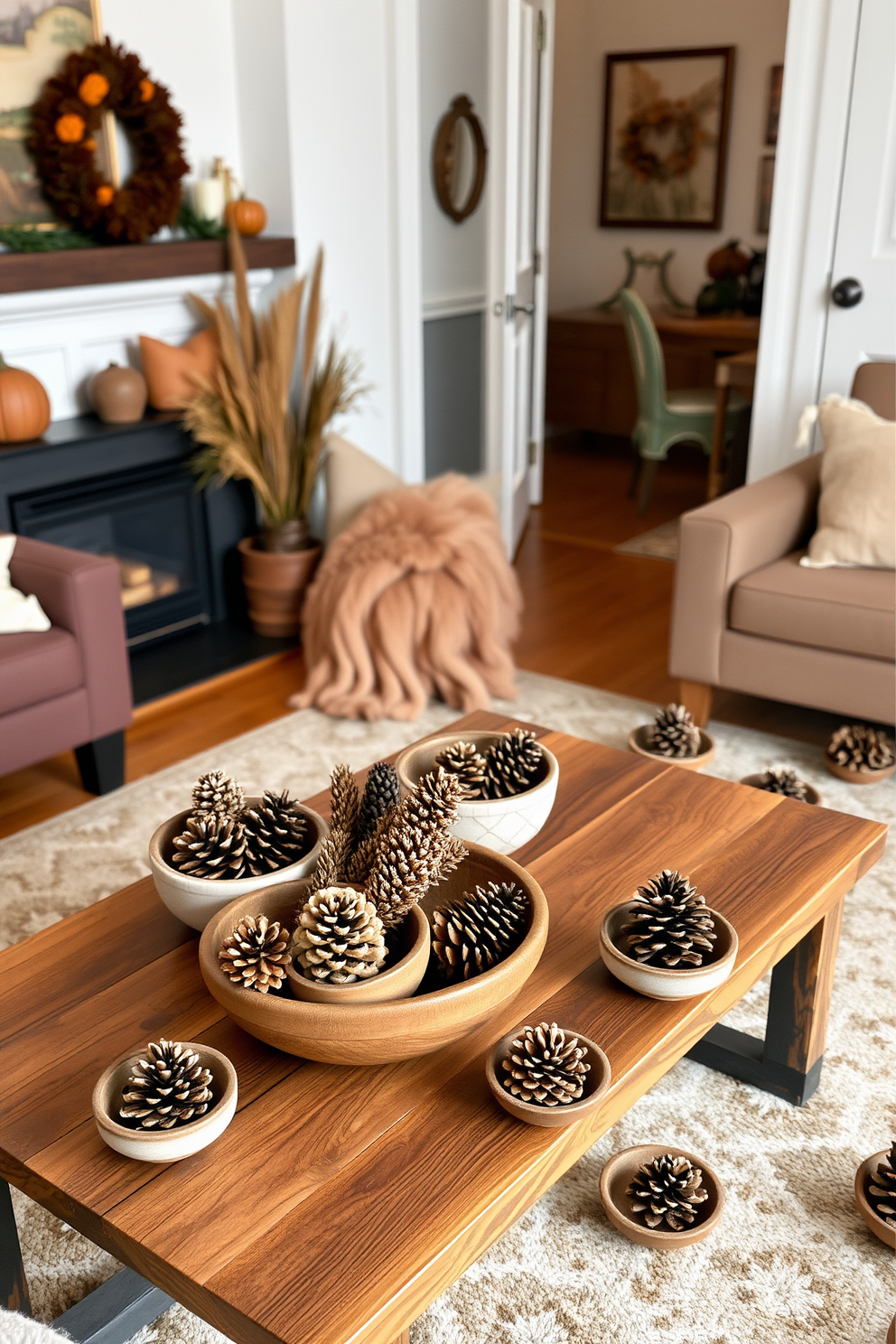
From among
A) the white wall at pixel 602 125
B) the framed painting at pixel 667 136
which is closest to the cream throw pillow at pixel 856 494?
the white wall at pixel 602 125

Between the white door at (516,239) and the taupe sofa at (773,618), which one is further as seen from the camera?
the white door at (516,239)

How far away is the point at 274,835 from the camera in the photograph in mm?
1370

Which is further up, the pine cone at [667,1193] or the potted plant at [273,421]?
the potted plant at [273,421]

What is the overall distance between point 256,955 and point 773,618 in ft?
6.73

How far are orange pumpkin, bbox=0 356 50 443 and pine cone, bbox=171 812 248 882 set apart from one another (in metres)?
2.04

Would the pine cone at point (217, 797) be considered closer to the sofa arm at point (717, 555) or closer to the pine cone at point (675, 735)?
the pine cone at point (675, 735)

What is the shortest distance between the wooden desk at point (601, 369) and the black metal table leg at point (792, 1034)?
14.8 ft

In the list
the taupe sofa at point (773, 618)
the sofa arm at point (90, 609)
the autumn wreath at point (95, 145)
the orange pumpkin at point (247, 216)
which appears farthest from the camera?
the orange pumpkin at point (247, 216)

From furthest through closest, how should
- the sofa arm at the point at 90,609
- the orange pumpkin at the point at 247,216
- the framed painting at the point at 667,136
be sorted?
the framed painting at the point at 667,136 → the orange pumpkin at the point at 247,216 → the sofa arm at the point at 90,609

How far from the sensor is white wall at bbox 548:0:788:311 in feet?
18.9

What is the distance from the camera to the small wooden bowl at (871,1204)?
5.03 feet

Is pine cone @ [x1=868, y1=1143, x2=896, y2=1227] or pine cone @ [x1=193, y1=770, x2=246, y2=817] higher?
pine cone @ [x1=193, y1=770, x2=246, y2=817]

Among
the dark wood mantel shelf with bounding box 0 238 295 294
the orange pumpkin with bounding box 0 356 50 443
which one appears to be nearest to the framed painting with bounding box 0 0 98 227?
the dark wood mantel shelf with bounding box 0 238 295 294

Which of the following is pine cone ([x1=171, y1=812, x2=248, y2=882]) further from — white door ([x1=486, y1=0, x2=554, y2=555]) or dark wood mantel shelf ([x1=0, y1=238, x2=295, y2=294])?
white door ([x1=486, y1=0, x2=554, y2=555])
